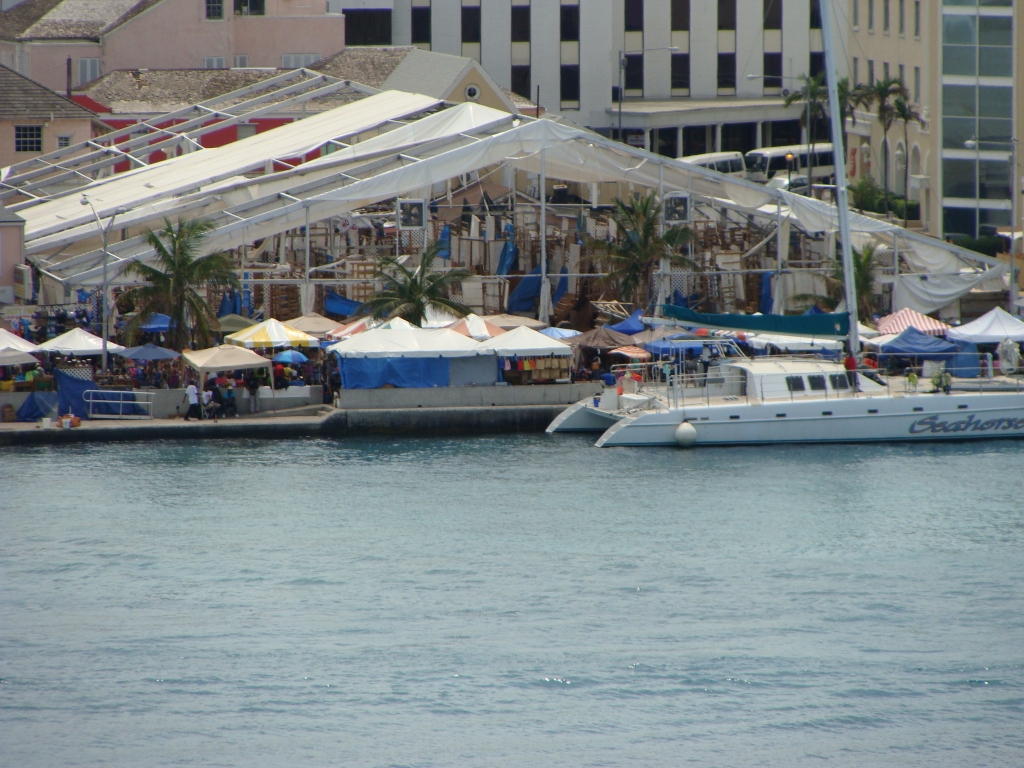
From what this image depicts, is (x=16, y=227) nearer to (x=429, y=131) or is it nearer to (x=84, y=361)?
(x=84, y=361)

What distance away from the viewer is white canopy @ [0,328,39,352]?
4331 centimetres

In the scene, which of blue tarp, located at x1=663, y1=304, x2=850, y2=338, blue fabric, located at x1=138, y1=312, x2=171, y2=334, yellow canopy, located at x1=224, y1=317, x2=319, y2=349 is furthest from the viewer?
blue fabric, located at x1=138, y1=312, x2=171, y2=334

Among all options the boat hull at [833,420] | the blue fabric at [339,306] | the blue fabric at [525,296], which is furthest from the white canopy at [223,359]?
the blue fabric at [525,296]

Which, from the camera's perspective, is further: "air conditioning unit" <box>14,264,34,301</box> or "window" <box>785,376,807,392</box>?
"air conditioning unit" <box>14,264,34,301</box>

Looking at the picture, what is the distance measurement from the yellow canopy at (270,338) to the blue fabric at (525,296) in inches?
366

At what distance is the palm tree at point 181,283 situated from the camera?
149 ft

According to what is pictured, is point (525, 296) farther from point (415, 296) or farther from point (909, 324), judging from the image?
point (909, 324)

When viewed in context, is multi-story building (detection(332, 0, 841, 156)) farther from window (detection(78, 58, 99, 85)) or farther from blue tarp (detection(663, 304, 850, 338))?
blue tarp (detection(663, 304, 850, 338))

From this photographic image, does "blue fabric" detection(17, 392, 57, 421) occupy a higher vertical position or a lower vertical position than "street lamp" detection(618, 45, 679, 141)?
lower

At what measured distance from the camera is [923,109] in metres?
66.9

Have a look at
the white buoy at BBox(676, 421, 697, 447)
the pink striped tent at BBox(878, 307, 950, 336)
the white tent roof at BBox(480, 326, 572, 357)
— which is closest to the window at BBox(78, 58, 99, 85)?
the white tent roof at BBox(480, 326, 572, 357)

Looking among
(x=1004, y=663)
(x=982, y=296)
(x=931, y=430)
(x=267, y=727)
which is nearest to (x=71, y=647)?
(x=267, y=727)

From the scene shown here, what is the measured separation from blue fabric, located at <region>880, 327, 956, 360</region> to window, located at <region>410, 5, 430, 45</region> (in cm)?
4977

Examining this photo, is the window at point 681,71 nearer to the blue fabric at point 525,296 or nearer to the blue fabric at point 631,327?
the blue fabric at point 525,296
